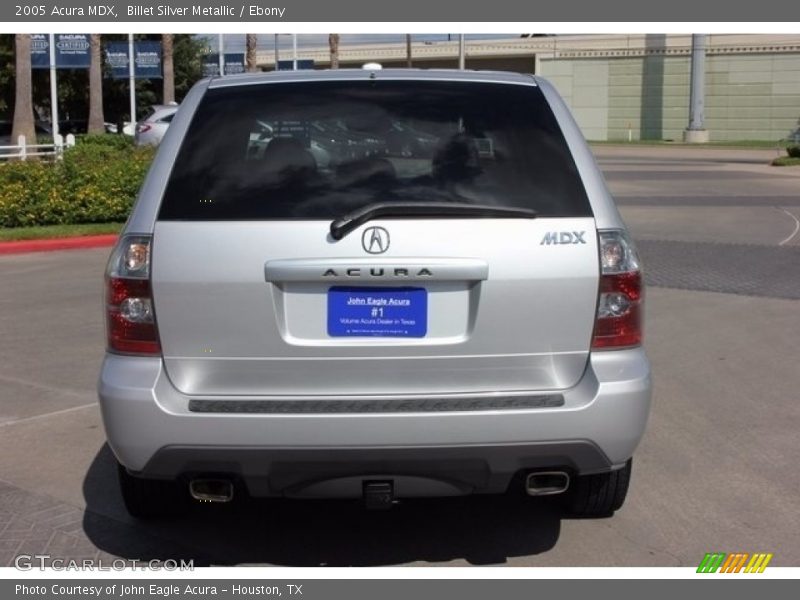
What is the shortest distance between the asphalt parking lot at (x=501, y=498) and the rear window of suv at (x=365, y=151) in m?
1.50

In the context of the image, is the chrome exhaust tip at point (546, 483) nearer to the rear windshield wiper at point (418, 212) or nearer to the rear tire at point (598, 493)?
the rear tire at point (598, 493)

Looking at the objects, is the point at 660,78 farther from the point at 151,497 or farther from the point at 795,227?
the point at 151,497

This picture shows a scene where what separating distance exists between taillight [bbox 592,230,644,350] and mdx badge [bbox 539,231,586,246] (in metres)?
0.08

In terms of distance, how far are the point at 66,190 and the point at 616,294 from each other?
1277 centimetres

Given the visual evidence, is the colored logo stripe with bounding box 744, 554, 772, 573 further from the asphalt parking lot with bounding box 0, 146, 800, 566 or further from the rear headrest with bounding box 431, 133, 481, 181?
the rear headrest with bounding box 431, 133, 481, 181

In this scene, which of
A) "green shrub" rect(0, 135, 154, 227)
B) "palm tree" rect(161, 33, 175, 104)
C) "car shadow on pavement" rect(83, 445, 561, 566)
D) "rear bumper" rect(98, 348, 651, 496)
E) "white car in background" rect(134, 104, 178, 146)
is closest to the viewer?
"rear bumper" rect(98, 348, 651, 496)

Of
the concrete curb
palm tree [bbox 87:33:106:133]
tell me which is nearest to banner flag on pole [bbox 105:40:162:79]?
palm tree [bbox 87:33:106:133]

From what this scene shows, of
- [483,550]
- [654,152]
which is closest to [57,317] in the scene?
[483,550]

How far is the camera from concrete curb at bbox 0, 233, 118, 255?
555 inches

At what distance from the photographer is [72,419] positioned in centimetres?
654

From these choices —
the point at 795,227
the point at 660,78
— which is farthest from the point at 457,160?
the point at 660,78

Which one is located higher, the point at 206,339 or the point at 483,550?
the point at 206,339

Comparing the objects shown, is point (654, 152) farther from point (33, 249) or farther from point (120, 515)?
point (120, 515)

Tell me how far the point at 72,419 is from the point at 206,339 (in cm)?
299
